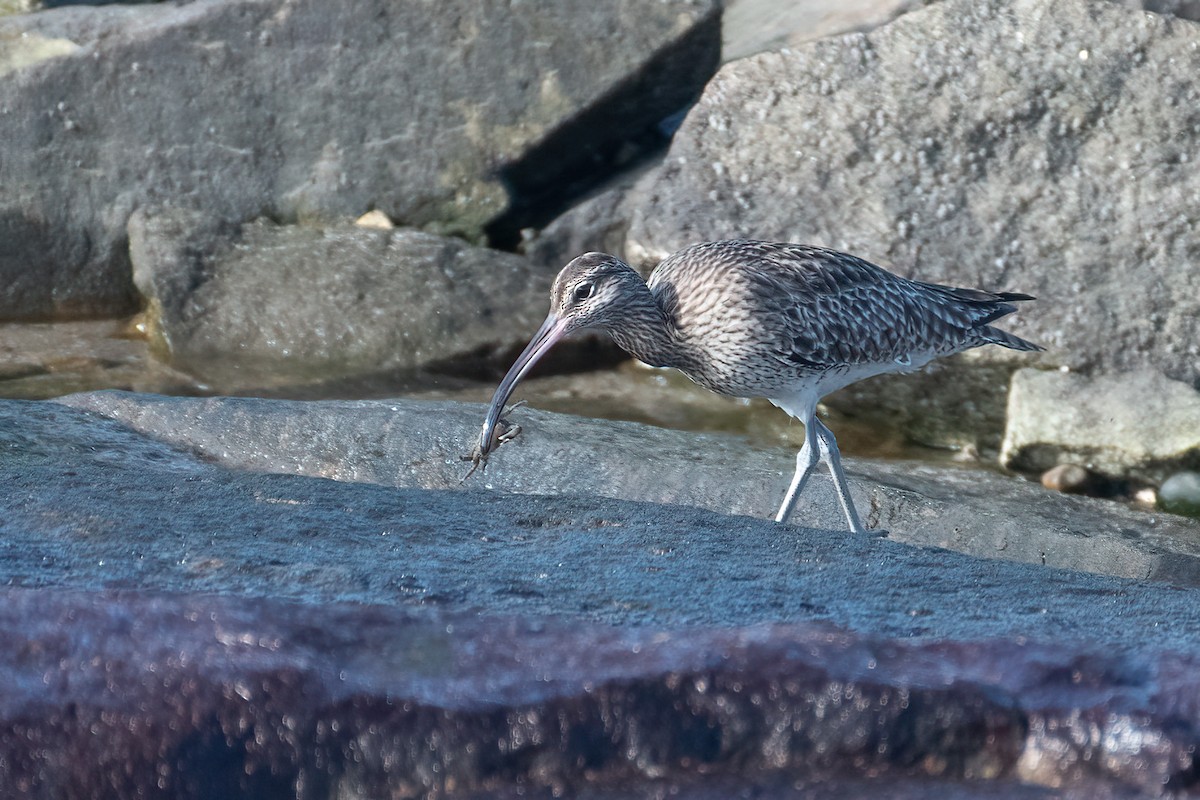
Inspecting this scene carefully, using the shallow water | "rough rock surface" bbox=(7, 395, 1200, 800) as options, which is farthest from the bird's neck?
"rough rock surface" bbox=(7, 395, 1200, 800)

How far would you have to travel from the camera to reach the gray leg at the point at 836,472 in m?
5.19

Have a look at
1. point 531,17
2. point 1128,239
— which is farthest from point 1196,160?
point 531,17

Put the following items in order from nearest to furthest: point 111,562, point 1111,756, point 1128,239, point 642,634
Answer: point 1111,756 → point 642,634 → point 111,562 → point 1128,239

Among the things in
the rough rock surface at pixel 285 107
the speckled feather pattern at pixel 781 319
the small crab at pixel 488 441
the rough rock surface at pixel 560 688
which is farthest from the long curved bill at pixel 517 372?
the rough rock surface at pixel 285 107

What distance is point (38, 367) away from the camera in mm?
7492

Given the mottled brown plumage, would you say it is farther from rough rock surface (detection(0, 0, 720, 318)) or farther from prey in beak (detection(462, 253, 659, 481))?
rough rock surface (detection(0, 0, 720, 318))

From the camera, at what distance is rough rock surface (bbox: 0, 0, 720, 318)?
812 centimetres

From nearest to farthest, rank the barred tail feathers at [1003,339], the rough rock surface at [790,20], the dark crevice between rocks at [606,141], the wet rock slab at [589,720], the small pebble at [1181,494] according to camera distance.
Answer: the wet rock slab at [589,720]
the barred tail feathers at [1003,339]
the small pebble at [1181,494]
the rough rock surface at [790,20]
the dark crevice between rocks at [606,141]

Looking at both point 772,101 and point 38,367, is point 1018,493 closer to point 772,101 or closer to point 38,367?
point 772,101

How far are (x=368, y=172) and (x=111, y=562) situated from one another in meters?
5.73

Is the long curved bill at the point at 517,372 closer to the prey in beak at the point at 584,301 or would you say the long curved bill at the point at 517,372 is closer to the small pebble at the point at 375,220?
the prey in beak at the point at 584,301

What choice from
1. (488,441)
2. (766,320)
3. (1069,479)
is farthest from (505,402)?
(1069,479)

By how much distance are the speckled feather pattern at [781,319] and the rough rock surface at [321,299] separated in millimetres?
2039

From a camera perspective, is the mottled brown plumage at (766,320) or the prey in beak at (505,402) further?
the mottled brown plumage at (766,320)
